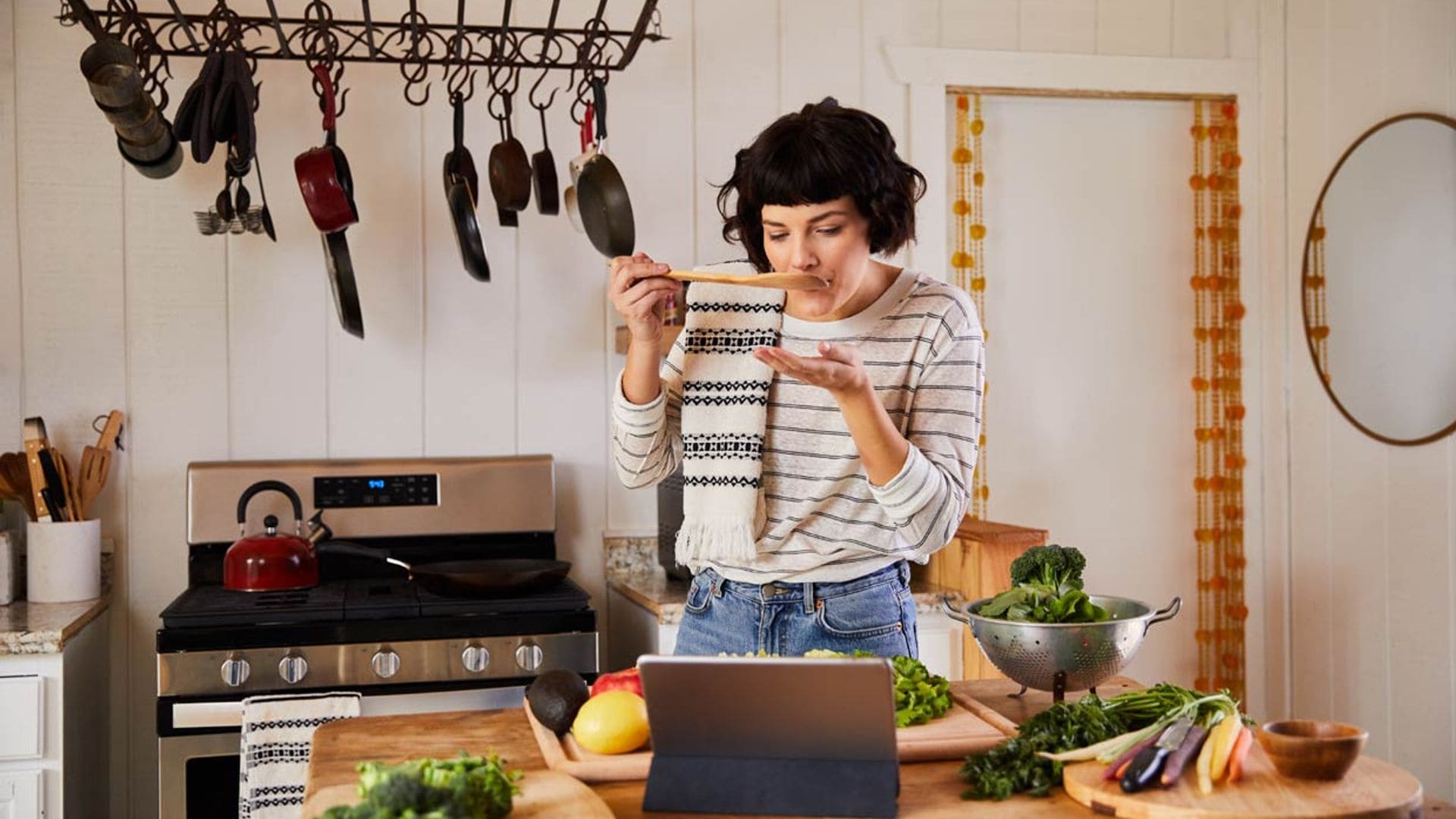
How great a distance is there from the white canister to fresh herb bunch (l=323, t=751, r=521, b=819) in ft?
6.17

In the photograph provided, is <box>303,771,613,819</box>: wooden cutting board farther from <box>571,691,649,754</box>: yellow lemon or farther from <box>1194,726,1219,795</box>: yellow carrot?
<box>1194,726,1219,795</box>: yellow carrot

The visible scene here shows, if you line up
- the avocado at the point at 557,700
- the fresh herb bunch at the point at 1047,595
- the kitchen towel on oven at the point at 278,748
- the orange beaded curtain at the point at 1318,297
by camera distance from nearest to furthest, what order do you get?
the avocado at the point at 557,700 → the fresh herb bunch at the point at 1047,595 → the kitchen towel on oven at the point at 278,748 → the orange beaded curtain at the point at 1318,297

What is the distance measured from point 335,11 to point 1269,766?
2.52m

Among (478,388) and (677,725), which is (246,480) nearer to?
(478,388)

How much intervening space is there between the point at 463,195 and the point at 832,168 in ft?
4.54

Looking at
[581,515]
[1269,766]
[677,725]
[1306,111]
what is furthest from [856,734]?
[1306,111]

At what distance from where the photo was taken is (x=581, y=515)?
3.27 m

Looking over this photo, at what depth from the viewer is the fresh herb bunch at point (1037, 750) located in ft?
4.43

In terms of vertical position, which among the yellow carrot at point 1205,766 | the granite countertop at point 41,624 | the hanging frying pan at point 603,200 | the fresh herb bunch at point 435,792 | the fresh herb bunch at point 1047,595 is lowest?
the granite countertop at point 41,624

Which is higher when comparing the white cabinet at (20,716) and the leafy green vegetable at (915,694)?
the leafy green vegetable at (915,694)

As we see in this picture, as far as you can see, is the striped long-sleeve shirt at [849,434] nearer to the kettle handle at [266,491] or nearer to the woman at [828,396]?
the woman at [828,396]

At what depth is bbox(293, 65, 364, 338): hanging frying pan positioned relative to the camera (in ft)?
9.22

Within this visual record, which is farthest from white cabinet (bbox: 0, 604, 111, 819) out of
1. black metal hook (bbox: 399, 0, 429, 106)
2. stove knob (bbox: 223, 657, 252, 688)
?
black metal hook (bbox: 399, 0, 429, 106)

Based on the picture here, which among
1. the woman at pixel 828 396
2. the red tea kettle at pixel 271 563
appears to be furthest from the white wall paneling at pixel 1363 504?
the red tea kettle at pixel 271 563
